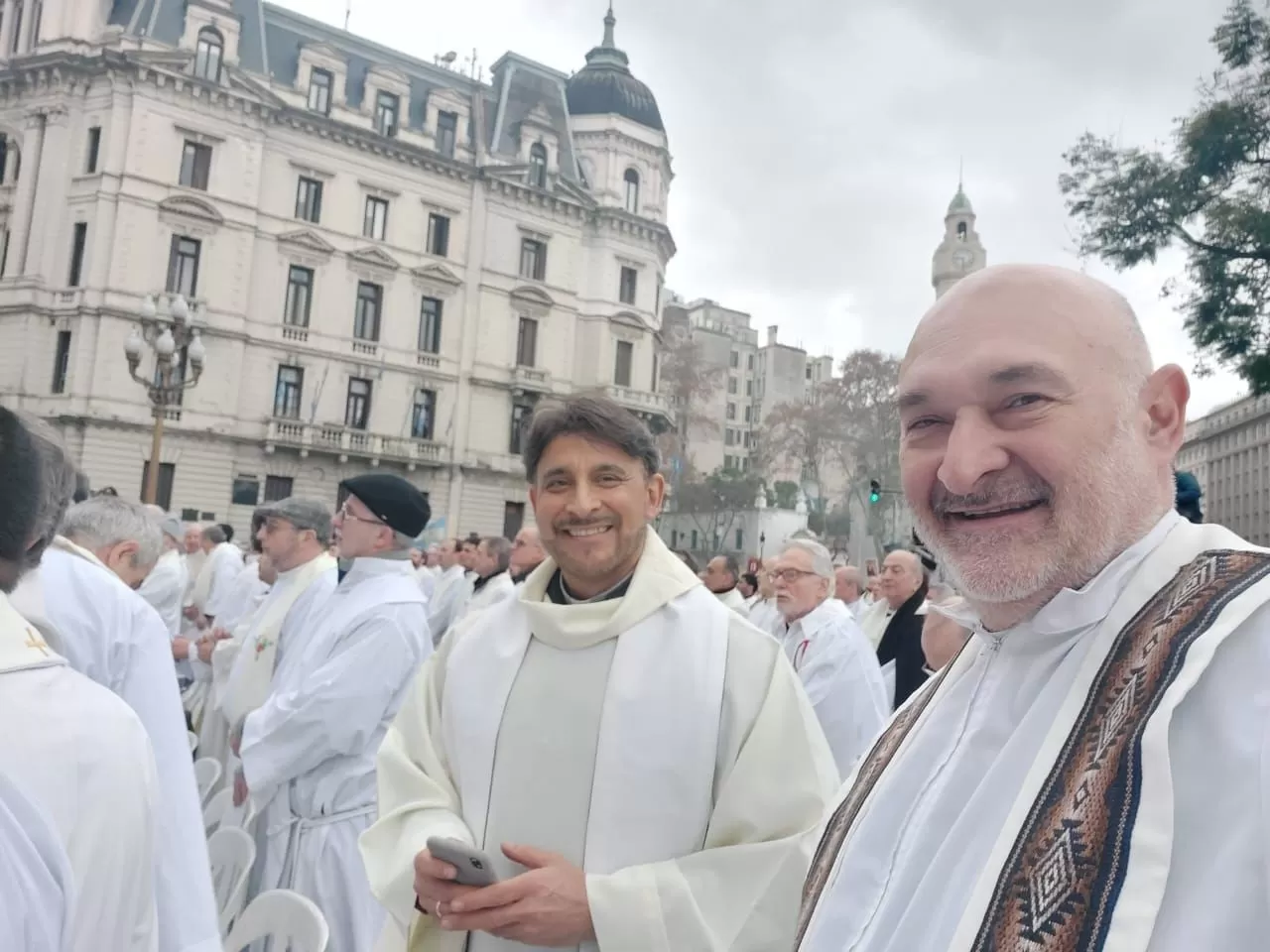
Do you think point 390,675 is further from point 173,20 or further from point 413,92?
point 413,92

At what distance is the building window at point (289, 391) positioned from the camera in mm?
30781

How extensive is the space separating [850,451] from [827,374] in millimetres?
40701

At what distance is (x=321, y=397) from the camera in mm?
31297

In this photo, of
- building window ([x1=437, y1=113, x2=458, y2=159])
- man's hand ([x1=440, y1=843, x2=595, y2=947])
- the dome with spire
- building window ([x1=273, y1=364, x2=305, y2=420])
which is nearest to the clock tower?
the dome with spire

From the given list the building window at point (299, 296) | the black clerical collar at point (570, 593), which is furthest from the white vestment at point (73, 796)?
the building window at point (299, 296)

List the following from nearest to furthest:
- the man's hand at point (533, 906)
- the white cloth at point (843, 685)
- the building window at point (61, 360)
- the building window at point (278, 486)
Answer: the man's hand at point (533, 906)
the white cloth at point (843, 685)
the building window at point (61, 360)
the building window at point (278, 486)

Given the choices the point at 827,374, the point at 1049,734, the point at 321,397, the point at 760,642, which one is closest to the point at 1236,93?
the point at 760,642

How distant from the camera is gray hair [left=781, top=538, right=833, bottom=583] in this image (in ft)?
19.2

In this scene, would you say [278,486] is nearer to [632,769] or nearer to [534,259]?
[534,259]

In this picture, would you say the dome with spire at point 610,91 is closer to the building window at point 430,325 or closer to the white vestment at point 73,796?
the building window at point 430,325

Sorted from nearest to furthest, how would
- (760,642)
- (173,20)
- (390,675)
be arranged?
Answer: 1. (760,642)
2. (390,675)
3. (173,20)

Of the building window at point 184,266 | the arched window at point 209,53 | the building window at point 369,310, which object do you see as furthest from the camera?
the building window at point 369,310

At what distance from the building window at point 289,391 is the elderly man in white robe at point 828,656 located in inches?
1099

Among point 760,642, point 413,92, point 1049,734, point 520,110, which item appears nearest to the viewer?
point 1049,734
